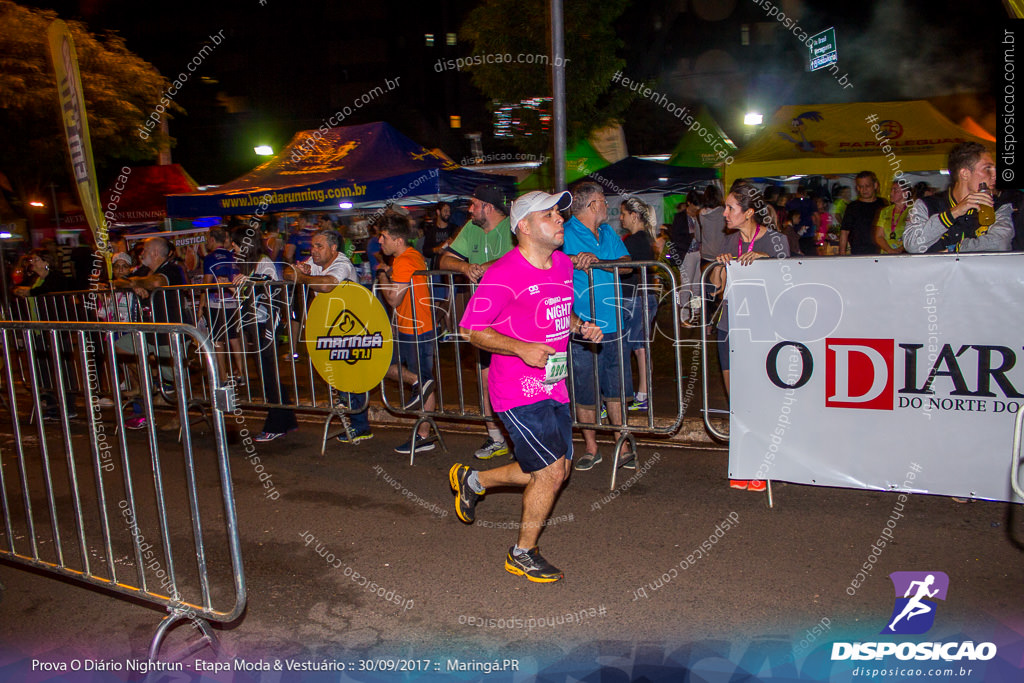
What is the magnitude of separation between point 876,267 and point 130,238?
16.7m

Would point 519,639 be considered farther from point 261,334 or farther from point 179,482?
point 261,334

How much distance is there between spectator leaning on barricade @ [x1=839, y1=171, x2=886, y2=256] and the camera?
8.48 metres

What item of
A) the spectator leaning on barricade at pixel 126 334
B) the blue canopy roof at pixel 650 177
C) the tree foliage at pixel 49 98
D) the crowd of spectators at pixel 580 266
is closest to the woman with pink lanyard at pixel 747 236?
the crowd of spectators at pixel 580 266

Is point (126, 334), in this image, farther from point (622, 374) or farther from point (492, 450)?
point (622, 374)

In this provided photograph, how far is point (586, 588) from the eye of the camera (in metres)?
3.79

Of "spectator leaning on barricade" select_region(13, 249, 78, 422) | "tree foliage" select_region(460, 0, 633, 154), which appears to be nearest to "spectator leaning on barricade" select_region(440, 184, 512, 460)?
"spectator leaning on barricade" select_region(13, 249, 78, 422)

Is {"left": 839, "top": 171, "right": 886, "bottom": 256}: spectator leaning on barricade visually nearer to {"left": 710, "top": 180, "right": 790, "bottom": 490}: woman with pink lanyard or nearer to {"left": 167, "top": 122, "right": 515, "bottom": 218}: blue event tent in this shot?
{"left": 710, "top": 180, "right": 790, "bottom": 490}: woman with pink lanyard

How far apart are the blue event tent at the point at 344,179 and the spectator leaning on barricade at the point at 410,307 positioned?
5.29 meters

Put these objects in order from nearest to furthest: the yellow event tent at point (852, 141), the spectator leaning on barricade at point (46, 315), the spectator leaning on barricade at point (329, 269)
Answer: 1. the spectator leaning on barricade at point (329, 269)
2. the spectator leaning on barricade at point (46, 315)
3. the yellow event tent at point (852, 141)

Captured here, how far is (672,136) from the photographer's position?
1257 inches

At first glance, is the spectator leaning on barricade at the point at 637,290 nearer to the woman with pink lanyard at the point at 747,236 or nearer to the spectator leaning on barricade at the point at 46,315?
the woman with pink lanyard at the point at 747,236

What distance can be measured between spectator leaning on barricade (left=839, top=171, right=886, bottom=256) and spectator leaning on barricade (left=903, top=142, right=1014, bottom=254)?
12.1ft

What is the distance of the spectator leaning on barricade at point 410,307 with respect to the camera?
6.18 meters

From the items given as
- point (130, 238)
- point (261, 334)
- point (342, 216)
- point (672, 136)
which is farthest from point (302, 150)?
point (672, 136)
